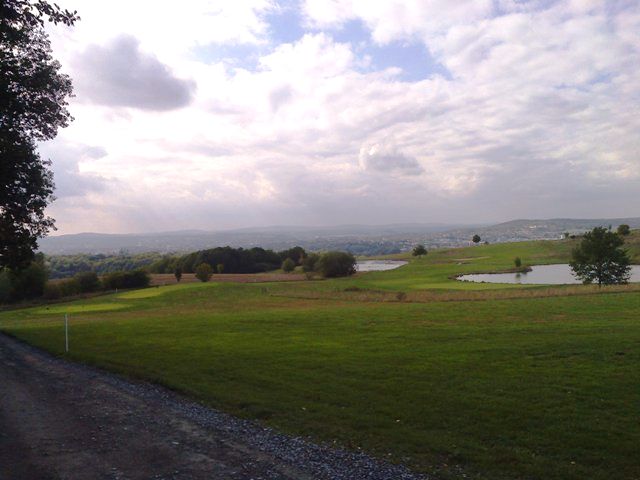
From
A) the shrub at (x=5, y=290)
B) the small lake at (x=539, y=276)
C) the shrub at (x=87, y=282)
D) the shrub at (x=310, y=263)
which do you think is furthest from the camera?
the shrub at (x=310, y=263)

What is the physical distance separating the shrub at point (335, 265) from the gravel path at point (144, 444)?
76.0 meters

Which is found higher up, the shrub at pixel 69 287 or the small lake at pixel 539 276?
the shrub at pixel 69 287

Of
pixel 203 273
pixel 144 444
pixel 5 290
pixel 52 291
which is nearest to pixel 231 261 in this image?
pixel 203 273

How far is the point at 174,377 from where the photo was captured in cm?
1535

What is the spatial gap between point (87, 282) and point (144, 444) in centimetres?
7993

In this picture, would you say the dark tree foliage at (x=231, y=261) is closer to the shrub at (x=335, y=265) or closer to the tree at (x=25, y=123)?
the shrub at (x=335, y=265)

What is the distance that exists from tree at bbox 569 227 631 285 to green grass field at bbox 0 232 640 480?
27.7m

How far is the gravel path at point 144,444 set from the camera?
8.27 metres

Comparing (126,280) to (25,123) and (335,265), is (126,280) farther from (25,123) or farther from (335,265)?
(25,123)

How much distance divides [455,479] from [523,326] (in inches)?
663

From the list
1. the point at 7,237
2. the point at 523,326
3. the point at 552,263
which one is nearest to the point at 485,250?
the point at 552,263

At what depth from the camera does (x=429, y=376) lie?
14.3 meters

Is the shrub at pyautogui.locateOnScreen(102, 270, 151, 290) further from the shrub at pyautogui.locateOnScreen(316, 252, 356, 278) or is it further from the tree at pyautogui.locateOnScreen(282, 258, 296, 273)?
the tree at pyautogui.locateOnScreen(282, 258, 296, 273)

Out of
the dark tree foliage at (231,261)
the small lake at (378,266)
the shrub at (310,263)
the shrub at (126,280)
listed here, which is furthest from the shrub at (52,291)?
the small lake at (378,266)
